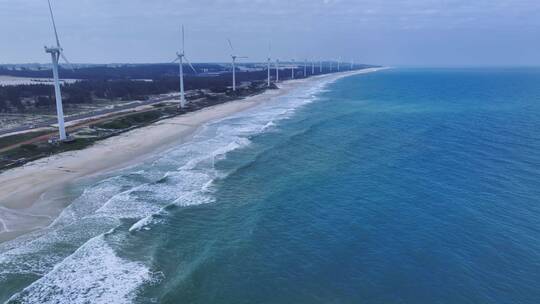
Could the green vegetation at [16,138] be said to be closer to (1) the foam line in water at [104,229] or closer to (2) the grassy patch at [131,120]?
(2) the grassy patch at [131,120]

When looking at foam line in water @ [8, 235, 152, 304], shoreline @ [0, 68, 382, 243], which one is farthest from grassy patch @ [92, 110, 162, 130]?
foam line in water @ [8, 235, 152, 304]

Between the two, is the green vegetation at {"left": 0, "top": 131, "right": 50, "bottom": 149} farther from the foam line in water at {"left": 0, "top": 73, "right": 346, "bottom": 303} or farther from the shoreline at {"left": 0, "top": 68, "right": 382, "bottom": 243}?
the foam line in water at {"left": 0, "top": 73, "right": 346, "bottom": 303}

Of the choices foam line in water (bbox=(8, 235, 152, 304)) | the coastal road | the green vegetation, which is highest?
the coastal road

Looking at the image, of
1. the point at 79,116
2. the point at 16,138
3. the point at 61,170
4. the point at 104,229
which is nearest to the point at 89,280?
the point at 104,229

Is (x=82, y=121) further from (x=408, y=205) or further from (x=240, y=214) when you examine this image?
(x=408, y=205)

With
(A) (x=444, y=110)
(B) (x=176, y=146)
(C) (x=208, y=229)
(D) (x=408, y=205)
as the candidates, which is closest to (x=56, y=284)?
(C) (x=208, y=229)

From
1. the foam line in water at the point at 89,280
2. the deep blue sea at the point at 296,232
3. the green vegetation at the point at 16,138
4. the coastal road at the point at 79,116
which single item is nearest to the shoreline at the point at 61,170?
the deep blue sea at the point at 296,232
